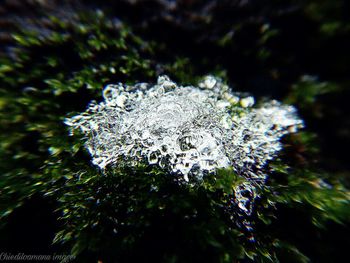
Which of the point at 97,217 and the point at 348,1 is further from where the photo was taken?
the point at 348,1

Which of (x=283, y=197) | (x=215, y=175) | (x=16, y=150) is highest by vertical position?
(x=16, y=150)

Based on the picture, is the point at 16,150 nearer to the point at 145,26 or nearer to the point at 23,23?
the point at 23,23

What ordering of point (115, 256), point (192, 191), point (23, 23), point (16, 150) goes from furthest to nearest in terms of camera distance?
point (23, 23), point (16, 150), point (192, 191), point (115, 256)

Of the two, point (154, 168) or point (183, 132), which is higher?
point (183, 132)

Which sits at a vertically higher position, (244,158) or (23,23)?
(23,23)

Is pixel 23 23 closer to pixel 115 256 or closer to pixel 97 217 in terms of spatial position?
pixel 97 217

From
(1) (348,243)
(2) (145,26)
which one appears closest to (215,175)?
(1) (348,243)

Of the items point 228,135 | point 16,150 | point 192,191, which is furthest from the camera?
point 16,150
